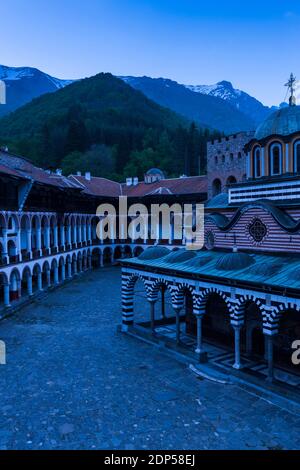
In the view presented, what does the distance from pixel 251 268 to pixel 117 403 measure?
692cm

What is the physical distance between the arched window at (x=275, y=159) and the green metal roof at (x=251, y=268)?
173 inches

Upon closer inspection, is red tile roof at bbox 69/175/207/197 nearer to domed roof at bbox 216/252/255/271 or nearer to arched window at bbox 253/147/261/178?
arched window at bbox 253/147/261/178

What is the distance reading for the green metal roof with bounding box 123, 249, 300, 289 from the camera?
1368cm

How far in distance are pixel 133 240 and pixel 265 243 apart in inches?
1294

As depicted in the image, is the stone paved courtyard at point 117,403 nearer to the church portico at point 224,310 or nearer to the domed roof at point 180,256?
the church portico at point 224,310

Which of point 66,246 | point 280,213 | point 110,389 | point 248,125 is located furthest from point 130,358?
point 248,125

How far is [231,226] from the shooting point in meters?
18.5

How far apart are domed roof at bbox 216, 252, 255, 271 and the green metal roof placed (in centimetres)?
6

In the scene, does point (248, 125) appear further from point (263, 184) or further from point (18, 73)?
point (263, 184)

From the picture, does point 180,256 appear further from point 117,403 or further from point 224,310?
point 117,403

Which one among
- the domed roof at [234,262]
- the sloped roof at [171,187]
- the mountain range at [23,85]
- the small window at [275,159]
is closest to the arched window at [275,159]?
the small window at [275,159]

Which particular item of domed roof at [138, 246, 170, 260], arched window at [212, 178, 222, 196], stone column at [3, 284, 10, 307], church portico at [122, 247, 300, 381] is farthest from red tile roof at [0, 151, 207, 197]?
church portico at [122, 247, 300, 381]

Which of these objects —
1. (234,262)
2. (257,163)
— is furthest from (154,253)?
(257,163)

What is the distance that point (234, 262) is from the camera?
634 inches
